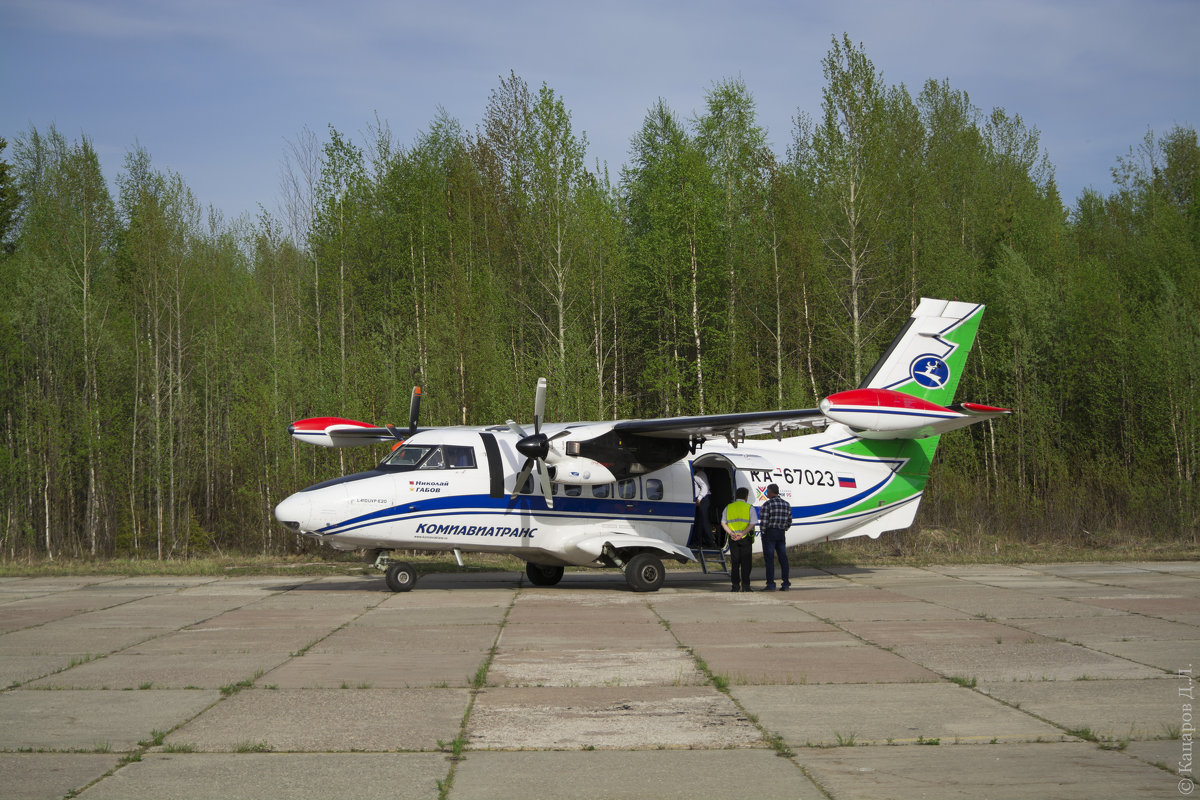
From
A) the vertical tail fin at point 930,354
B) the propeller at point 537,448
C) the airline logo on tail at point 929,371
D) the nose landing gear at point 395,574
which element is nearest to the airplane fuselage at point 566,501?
the propeller at point 537,448

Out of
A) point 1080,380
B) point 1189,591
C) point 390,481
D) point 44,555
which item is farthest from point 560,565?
point 1080,380

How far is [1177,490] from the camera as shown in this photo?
2648cm

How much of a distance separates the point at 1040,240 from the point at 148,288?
30.1m

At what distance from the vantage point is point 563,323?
90.8 feet

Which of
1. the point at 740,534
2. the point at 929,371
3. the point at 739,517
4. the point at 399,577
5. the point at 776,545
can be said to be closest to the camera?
the point at 739,517

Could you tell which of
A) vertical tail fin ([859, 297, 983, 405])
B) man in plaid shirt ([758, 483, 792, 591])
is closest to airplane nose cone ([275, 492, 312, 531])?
man in plaid shirt ([758, 483, 792, 591])

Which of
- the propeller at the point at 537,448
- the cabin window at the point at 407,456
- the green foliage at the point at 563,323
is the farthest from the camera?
the green foliage at the point at 563,323

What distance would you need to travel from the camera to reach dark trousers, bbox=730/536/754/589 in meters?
15.4

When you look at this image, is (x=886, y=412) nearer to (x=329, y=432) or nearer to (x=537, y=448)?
(x=537, y=448)

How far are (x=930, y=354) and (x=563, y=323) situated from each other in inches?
495

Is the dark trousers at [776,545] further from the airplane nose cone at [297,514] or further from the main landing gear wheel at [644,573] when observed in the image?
the airplane nose cone at [297,514]

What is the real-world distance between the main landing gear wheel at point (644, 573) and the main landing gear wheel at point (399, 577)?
363 centimetres

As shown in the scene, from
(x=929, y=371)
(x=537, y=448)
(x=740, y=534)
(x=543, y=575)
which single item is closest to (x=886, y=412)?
(x=740, y=534)

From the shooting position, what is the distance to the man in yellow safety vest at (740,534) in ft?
49.8
